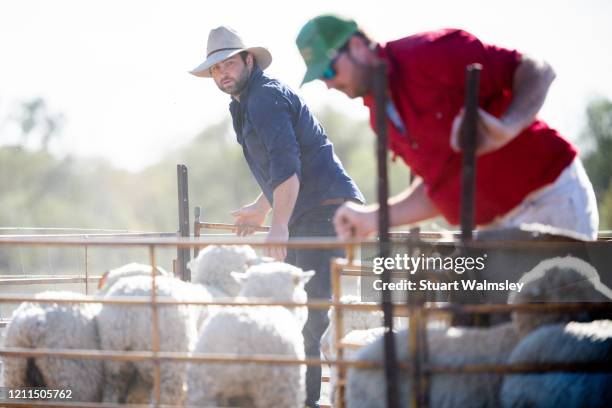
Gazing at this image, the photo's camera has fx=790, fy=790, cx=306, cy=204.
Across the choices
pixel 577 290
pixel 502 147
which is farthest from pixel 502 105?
pixel 577 290

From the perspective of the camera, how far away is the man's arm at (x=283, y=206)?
4.40 metres

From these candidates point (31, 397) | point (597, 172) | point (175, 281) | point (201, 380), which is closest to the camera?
point (201, 380)

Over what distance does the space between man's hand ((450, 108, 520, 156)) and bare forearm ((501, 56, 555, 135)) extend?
26 millimetres

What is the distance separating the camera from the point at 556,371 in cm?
259

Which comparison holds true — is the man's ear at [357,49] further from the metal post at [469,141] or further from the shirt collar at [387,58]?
the metal post at [469,141]

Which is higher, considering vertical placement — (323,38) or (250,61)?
(250,61)

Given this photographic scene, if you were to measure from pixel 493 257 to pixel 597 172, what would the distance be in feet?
84.8

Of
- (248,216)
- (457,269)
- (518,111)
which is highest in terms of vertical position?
(518,111)

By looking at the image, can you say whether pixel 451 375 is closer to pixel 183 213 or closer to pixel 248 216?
pixel 248 216

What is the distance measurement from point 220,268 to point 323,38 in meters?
2.25

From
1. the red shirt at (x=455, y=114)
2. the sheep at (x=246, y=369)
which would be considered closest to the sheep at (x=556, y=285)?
the red shirt at (x=455, y=114)

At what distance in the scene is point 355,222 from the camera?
2844 mm

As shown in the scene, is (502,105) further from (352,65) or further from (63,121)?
(63,121)

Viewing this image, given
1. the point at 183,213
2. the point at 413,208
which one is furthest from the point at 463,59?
the point at 183,213
